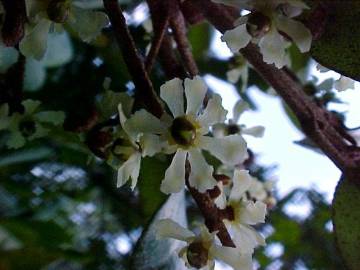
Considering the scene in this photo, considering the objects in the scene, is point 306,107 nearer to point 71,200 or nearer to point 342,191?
point 342,191

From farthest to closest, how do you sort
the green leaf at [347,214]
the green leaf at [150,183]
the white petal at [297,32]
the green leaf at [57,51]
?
1. the green leaf at [57,51]
2. the green leaf at [150,183]
3. the green leaf at [347,214]
4. the white petal at [297,32]

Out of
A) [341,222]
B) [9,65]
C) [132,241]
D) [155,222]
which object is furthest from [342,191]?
[132,241]

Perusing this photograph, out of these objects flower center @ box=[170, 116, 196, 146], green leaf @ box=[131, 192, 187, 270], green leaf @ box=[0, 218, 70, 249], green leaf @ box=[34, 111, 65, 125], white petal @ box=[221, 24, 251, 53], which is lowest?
green leaf @ box=[0, 218, 70, 249]

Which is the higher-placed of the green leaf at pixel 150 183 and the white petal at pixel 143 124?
the white petal at pixel 143 124

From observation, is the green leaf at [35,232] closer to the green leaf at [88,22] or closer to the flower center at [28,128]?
the flower center at [28,128]

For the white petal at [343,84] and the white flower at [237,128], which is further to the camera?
the white flower at [237,128]

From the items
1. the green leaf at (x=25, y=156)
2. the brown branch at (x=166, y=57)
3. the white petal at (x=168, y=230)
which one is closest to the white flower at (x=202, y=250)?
the white petal at (x=168, y=230)

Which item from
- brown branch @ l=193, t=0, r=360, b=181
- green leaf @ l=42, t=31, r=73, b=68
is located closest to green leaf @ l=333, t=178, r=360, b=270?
brown branch @ l=193, t=0, r=360, b=181

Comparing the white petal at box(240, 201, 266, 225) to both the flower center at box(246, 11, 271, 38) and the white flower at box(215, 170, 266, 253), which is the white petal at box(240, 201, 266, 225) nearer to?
the white flower at box(215, 170, 266, 253)
